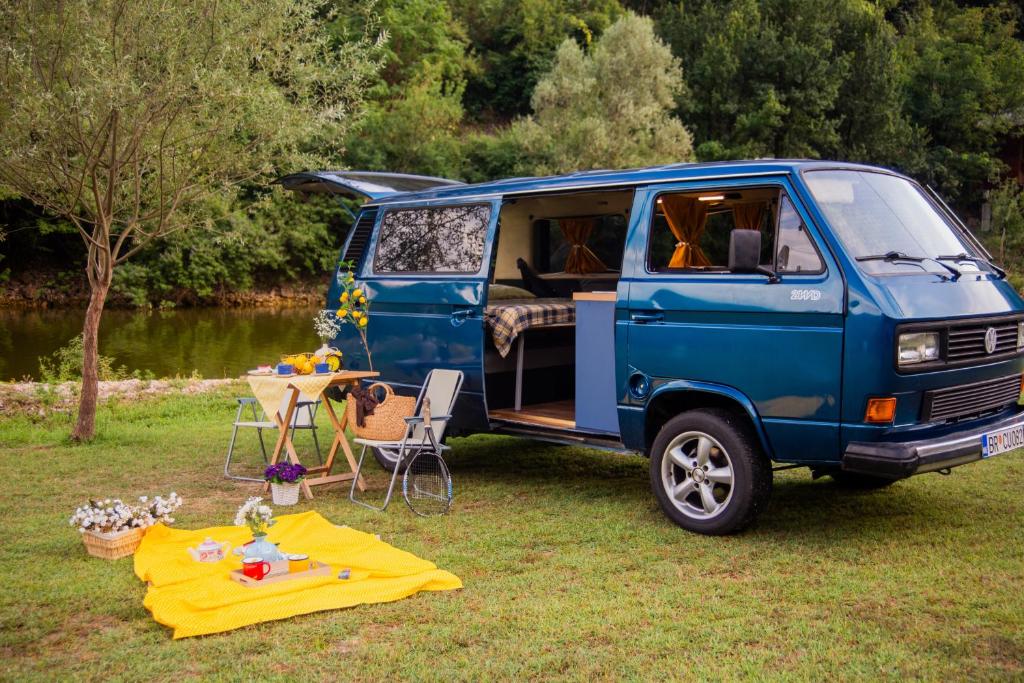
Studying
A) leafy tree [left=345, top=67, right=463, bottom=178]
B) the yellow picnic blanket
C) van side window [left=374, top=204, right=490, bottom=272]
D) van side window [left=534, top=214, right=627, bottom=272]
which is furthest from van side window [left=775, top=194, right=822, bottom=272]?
leafy tree [left=345, top=67, right=463, bottom=178]

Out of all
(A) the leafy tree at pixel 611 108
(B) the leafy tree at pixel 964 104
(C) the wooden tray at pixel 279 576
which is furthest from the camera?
(B) the leafy tree at pixel 964 104

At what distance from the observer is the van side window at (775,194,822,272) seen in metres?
5.87

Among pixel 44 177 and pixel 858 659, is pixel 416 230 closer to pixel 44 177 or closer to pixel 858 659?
pixel 44 177

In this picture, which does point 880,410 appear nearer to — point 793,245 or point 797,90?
point 793,245

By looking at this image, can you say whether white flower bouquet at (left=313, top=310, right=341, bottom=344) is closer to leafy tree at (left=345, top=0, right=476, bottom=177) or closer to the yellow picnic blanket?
the yellow picnic blanket

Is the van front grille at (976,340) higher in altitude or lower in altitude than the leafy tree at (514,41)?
lower

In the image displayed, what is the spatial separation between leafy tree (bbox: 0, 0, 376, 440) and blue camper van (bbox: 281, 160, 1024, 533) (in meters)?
3.43

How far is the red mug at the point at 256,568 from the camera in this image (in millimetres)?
5328

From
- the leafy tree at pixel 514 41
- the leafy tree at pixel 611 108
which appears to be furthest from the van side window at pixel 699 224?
the leafy tree at pixel 514 41

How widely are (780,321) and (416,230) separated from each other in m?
3.70

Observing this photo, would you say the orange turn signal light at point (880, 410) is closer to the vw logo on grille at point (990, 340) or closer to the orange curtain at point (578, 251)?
the vw logo on grille at point (990, 340)

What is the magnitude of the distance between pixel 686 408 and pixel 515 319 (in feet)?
5.47

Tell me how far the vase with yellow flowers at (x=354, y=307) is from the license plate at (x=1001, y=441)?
4.95 meters

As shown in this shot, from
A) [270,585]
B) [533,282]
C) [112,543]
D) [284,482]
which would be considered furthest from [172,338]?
[270,585]
